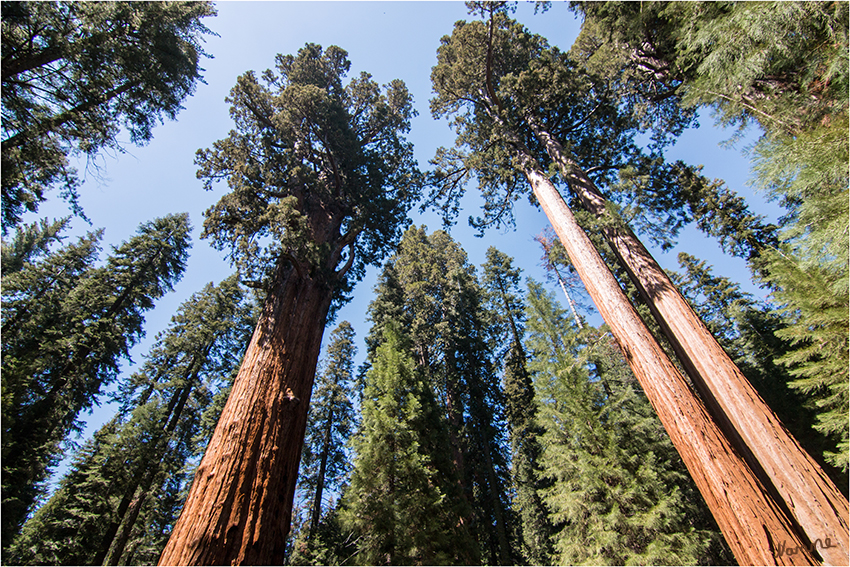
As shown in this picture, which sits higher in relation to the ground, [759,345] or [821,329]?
[759,345]

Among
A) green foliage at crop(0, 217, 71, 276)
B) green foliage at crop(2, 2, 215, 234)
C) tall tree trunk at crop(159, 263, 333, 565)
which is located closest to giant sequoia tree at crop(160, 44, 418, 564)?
tall tree trunk at crop(159, 263, 333, 565)

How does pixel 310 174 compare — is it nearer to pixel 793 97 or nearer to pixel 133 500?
pixel 793 97

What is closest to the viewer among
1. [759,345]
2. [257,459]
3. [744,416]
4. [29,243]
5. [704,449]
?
[257,459]

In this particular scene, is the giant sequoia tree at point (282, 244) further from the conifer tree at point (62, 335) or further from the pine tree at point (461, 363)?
the conifer tree at point (62, 335)

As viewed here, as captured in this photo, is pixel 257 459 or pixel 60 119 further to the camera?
pixel 60 119

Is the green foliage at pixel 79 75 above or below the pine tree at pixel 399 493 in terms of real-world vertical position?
above

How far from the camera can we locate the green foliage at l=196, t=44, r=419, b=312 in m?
5.25

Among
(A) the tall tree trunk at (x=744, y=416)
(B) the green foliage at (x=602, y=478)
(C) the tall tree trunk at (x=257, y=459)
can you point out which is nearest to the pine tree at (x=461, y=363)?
(B) the green foliage at (x=602, y=478)

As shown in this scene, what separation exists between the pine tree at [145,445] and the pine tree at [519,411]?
1466cm

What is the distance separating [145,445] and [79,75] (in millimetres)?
12932

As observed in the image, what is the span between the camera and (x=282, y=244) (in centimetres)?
495

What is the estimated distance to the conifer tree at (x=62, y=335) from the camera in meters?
9.61

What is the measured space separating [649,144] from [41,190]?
44.5ft

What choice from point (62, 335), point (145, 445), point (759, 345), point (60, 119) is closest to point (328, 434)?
point (145, 445)
